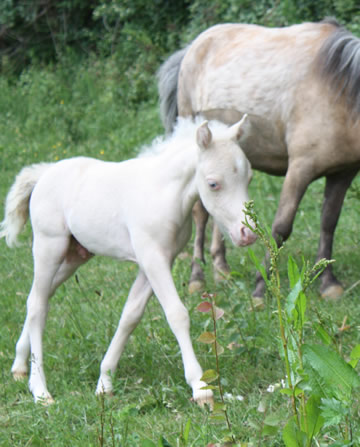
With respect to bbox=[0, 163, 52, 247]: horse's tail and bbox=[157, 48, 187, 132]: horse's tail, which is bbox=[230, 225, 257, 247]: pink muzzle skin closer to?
bbox=[0, 163, 52, 247]: horse's tail

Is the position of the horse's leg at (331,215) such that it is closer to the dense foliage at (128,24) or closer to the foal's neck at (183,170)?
the foal's neck at (183,170)

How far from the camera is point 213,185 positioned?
3248 mm

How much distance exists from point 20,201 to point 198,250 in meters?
2.30

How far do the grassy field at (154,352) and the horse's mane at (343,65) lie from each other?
4.45 feet

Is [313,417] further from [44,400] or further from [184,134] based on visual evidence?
[184,134]

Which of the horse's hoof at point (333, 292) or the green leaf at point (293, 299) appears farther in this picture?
the horse's hoof at point (333, 292)

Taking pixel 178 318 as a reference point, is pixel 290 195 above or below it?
below

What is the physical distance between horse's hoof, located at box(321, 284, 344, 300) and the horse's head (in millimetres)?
1840

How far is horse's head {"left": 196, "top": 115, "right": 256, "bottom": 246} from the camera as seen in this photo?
10.6 ft

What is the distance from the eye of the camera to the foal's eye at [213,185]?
3.23 m

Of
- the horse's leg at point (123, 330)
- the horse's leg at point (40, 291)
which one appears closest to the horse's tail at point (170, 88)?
the horse's leg at point (40, 291)

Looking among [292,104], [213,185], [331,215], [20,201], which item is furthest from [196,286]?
[213,185]

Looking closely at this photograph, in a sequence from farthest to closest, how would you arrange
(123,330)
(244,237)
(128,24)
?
(128,24) < (123,330) < (244,237)

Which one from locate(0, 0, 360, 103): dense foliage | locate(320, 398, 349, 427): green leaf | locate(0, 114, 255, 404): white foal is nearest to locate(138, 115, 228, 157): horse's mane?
locate(0, 114, 255, 404): white foal
